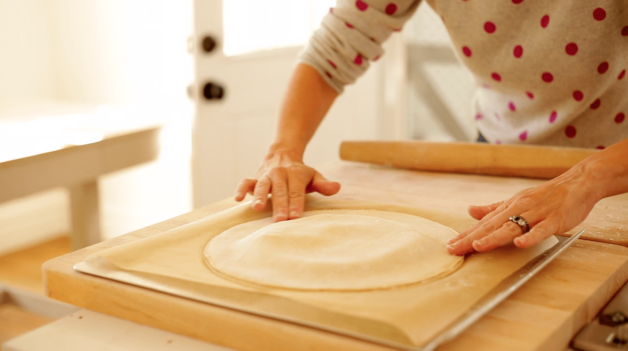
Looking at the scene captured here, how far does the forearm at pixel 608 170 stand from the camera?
770mm

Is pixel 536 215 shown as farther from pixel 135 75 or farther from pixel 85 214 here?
pixel 135 75

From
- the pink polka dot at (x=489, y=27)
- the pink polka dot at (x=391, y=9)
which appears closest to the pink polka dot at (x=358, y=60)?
the pink polka dot at (x=391, y=9)

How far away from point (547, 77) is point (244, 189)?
0.61m

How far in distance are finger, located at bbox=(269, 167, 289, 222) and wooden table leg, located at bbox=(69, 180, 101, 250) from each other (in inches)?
47.2

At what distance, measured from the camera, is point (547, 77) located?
43.9 inches

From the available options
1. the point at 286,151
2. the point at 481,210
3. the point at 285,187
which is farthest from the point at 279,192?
the point at 481,210

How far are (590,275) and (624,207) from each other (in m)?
0.32

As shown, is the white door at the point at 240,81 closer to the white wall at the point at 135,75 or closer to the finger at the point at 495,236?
the white wall at the point at 135,75

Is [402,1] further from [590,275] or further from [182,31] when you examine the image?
[182,31]

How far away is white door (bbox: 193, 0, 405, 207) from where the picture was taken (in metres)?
2.17


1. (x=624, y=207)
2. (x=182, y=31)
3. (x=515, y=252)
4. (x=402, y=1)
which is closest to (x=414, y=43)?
(x=182, y=31)

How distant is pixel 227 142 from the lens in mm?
2326

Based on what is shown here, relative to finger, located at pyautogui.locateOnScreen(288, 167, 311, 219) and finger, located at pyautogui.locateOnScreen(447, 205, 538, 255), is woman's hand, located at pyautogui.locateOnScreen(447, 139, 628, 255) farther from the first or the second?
finger, located at pyautogui.locateOnScreen(288, 167, 311, 219)

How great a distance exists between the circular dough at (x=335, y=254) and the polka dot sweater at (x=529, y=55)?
481mm
